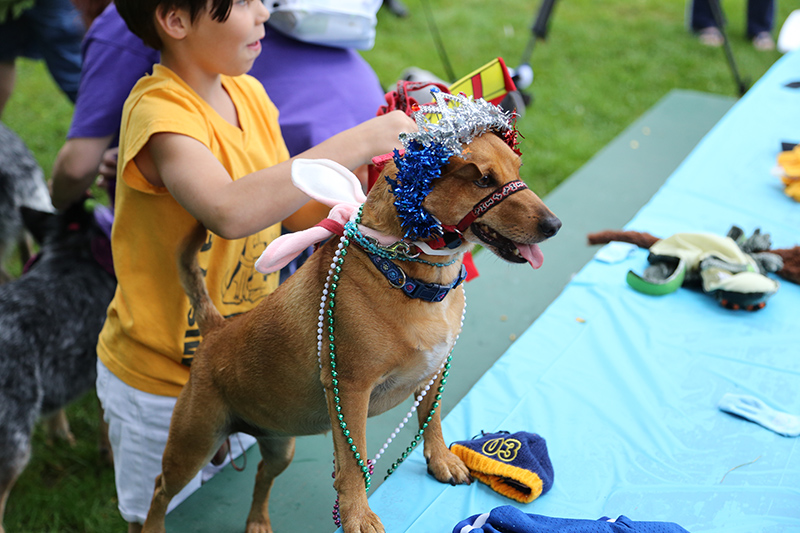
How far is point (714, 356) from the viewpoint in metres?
1.92

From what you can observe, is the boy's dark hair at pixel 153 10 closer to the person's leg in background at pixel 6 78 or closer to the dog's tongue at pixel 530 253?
the dog's tongue at pixel 530 253

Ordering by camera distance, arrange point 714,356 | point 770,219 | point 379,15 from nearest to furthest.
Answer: point 714,356 → point 770,219 → point 379,15

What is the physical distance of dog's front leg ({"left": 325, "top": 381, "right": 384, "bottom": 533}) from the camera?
1.14 meters

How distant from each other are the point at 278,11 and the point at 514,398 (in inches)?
50.2

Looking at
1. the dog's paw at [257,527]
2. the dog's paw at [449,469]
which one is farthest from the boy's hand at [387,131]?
the dog's paw at [257,527]

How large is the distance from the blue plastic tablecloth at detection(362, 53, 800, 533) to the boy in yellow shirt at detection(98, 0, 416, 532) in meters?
0.63

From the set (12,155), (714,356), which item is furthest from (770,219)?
(12,155)

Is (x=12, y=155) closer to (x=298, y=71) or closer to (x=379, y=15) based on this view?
(x=298, y=71)

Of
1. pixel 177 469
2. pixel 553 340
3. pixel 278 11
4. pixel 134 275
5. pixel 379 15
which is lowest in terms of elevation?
pixel 379 15

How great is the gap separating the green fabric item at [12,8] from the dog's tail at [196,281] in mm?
2790

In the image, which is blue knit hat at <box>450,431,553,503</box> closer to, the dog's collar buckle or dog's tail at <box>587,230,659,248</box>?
the dog's collar buckle

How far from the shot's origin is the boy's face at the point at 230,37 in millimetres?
1386

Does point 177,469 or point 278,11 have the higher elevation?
point 278,11

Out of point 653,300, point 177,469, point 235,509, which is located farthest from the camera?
point 653,300
